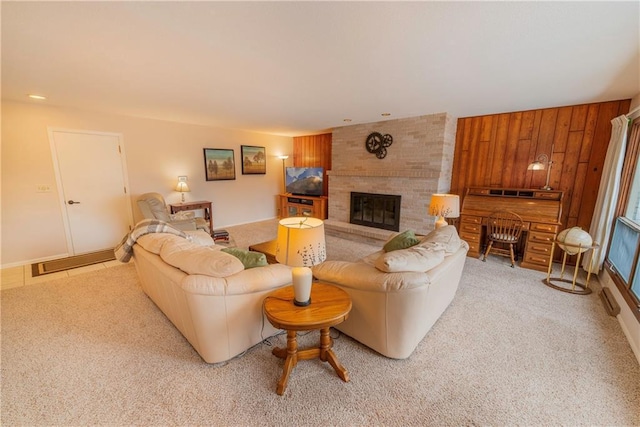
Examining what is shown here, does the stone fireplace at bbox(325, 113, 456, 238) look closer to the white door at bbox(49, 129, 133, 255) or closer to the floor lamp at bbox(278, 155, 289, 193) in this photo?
the floor lamp at bbox(278, 155, 289, 193)

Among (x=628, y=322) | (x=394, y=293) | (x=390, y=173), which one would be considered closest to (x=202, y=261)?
(x=394, y=293)

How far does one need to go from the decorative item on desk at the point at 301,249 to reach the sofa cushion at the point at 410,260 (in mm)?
479

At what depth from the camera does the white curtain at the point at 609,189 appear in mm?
2943

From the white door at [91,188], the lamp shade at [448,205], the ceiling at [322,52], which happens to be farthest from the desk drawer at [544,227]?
the white door at [91,188]

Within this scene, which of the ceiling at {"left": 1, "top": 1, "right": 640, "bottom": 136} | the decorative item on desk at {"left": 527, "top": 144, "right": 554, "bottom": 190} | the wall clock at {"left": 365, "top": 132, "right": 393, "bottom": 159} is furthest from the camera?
the wall clock at {"left": 365, "top": 132, "right": 393, "bottom": 159}

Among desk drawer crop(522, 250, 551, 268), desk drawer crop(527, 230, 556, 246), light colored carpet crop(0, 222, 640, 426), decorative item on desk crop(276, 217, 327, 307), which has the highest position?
decorative item on desk crop(276, 217, 327, 307)

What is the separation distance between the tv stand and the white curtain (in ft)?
14.5

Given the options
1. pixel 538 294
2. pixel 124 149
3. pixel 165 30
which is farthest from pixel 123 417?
pixel 124 149

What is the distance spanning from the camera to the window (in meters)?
2.39

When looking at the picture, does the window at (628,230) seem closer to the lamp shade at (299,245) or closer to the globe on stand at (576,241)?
the globe on stand at (576,241)

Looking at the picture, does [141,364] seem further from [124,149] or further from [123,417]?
[124,149]

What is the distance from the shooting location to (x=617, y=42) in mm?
1739

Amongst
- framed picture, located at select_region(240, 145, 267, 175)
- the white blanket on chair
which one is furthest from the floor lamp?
the white blanket on chair

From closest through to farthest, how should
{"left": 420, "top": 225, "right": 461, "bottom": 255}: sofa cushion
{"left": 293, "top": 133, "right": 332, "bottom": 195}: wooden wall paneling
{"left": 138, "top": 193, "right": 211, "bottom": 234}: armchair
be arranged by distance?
{"left": 420, "top": 225, "right": 461, "bottom": 255}: sofa cushion → {"left": 138, "top": 193, "right": 211, "bottom": 234}: armchair → {"left": 293, "top": 133, "right": 332, "bottom": 195}: wooden wall paneling
